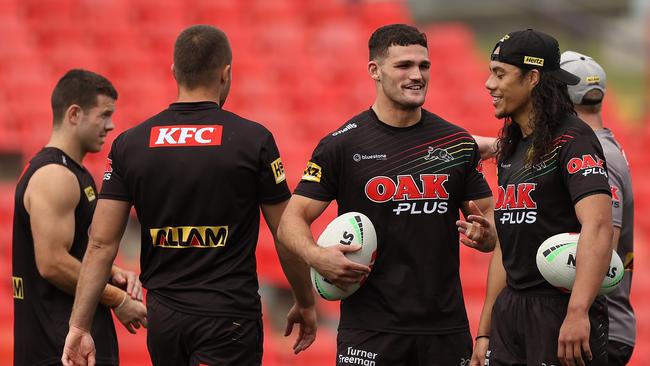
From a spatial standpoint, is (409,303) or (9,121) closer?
(409,303)

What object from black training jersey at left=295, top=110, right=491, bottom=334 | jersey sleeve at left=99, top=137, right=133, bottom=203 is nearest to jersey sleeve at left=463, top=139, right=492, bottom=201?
black training jersey at left=295, top=110, right=491, bottom=334

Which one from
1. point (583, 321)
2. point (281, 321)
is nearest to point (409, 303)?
point (583, 321)

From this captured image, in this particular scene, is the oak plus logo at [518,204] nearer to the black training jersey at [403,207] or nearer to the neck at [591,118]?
the black training jersey at [403,207]

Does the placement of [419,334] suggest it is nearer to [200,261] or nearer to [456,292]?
[456,292]

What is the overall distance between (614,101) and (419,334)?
12.8 meters

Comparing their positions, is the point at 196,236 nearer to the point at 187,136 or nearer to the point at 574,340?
the point at 187,136

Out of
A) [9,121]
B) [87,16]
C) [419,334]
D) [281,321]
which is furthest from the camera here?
[87,16]

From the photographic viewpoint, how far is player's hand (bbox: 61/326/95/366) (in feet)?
18.8

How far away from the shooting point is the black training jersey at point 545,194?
5.09 metres

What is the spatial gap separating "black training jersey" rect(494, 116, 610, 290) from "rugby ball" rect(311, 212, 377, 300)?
0.62m

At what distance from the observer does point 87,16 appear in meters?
14.7

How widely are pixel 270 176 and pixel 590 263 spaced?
162cm

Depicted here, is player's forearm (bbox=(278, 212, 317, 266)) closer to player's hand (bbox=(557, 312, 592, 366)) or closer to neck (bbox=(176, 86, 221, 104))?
neck (bbox=(176, 86, 221, 104))

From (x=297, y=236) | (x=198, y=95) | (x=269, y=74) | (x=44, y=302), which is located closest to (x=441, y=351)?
(x=297, y=236)
